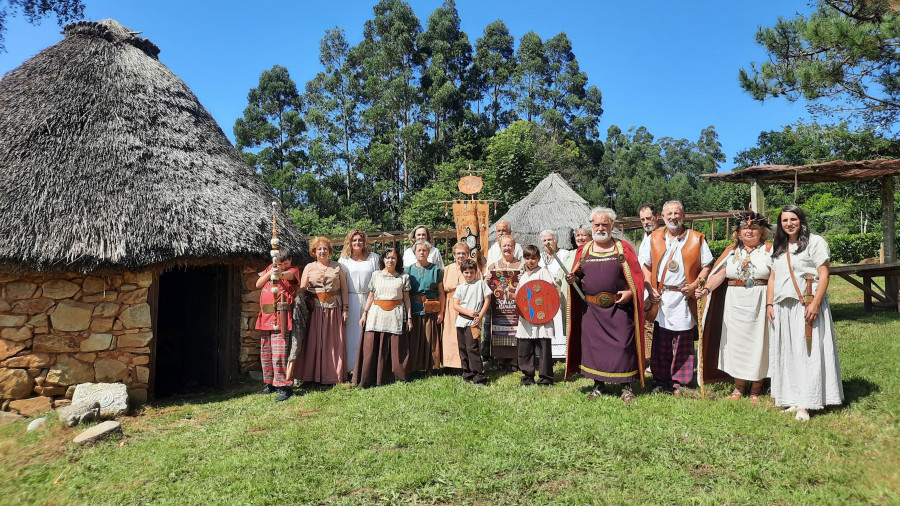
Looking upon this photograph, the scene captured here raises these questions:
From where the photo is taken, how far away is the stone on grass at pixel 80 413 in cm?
476

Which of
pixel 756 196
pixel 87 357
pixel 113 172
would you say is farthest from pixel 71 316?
pixel 756 196

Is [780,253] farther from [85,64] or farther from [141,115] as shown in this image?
[85,64]

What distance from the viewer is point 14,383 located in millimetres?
5336

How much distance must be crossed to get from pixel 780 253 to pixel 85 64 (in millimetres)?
8191

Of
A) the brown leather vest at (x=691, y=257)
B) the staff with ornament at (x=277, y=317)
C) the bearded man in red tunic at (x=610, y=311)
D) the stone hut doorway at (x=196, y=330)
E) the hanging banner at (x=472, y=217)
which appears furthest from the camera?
the hanging banner at (x=472, y=217)

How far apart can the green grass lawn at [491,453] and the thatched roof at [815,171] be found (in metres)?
3.84

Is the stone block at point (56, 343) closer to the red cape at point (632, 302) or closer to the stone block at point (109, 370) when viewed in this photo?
the stone block at point (109, 370)

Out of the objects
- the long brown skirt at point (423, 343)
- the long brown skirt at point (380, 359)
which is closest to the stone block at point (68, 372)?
the long brown skirt at point (380, 359)

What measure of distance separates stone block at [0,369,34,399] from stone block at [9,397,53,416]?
7 cm

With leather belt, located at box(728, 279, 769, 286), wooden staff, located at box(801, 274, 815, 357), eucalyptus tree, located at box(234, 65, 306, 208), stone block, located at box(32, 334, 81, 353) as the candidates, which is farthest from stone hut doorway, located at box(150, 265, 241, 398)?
eucalyptus tree, located at box(234, 65, 306, 208)

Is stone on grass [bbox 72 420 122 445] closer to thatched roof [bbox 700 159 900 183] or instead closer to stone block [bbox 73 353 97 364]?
stone block [bbox 73 353 97 364]


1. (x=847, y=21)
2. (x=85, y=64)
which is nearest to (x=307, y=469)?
(x=85, y=64)

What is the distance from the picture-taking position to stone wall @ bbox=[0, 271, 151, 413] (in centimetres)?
539

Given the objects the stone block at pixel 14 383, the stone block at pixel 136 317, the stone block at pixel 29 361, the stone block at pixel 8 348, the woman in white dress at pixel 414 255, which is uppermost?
the woman in white dress at pixel 414 255
